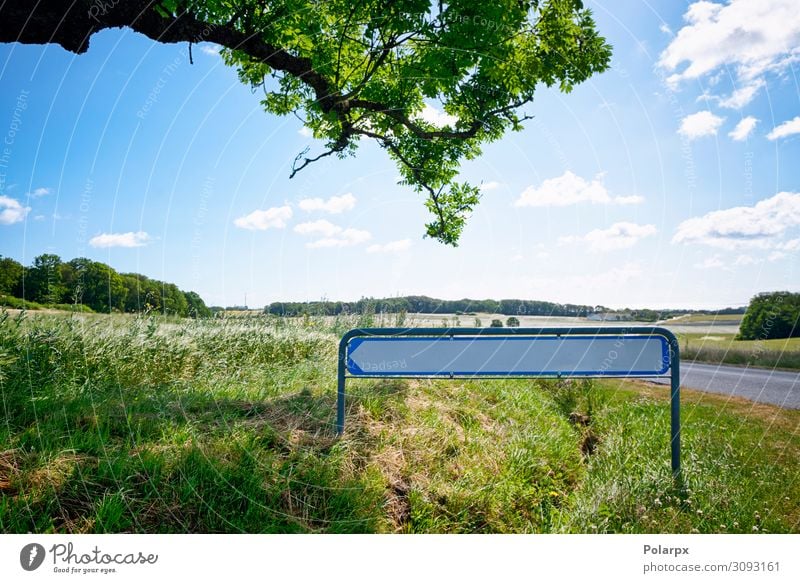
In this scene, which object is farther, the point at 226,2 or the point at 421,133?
the point at 421,133

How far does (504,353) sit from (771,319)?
3079 millimetres

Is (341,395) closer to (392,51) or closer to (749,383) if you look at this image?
(392,51)

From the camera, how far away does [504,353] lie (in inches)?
153

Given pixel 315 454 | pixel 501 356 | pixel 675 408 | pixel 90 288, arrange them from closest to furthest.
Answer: pixel 315 454
pixel 501 356
pixel 675 408
pixel 90 288

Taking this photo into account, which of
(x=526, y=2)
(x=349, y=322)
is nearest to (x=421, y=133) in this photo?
(x=526, y=2)

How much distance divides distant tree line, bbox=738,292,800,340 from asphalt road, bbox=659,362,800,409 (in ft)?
14.4

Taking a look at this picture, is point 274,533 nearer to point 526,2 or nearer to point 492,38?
point 492,38

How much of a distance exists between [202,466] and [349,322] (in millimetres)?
6204

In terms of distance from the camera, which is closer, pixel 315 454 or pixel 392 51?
pixel 315 454

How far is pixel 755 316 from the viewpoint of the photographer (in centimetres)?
472
